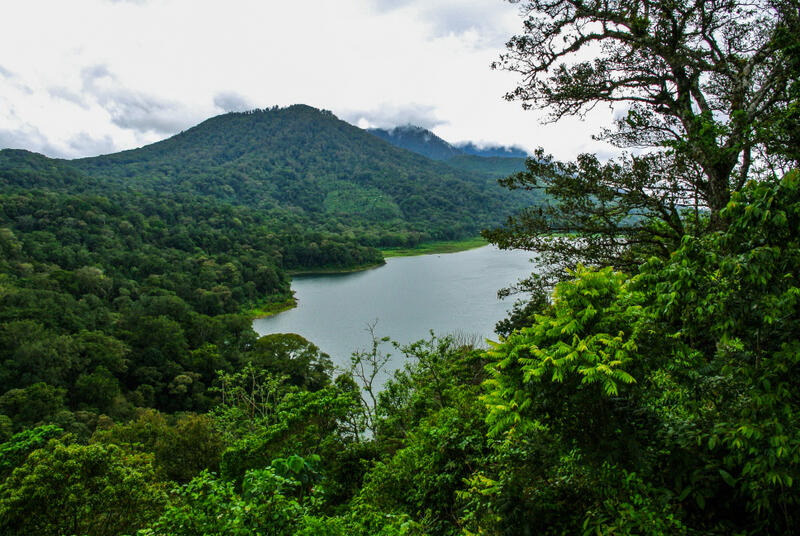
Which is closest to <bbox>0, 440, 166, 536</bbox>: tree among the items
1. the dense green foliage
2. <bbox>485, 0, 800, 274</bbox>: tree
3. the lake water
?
the dense green foliage

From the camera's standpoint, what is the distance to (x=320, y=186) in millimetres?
167625

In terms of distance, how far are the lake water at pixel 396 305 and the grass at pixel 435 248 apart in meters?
20.7

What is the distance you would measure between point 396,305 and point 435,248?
179 ft

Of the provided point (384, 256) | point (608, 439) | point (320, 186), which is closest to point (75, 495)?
point (608, 439)

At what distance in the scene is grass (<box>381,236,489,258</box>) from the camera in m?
91.8

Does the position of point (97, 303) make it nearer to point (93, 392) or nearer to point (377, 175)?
point (93, 392)

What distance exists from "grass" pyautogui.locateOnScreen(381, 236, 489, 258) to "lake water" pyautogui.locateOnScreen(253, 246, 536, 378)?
68.1 feet

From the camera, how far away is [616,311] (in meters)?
3.39

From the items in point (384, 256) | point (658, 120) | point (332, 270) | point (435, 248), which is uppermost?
point (658, 120)

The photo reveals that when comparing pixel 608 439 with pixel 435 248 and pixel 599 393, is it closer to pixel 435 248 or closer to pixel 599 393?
pixel 599 393

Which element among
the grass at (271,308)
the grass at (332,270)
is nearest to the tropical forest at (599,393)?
the grass at (271,308)

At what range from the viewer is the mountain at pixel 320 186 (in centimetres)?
12750

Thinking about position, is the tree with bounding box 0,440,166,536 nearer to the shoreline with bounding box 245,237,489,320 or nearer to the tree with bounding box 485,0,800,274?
the tree with bounding box 485,0,800,274

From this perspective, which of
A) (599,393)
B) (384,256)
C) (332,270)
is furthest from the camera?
(384,256)
